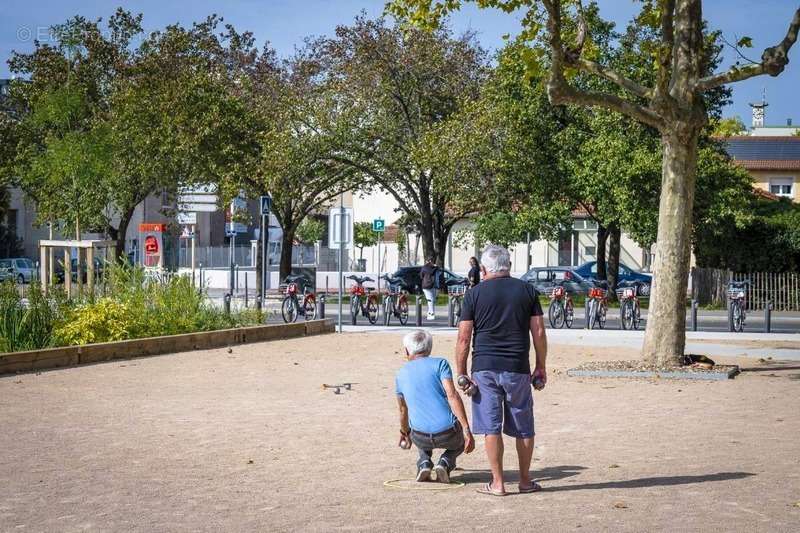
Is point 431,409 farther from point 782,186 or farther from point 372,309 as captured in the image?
point 782,186

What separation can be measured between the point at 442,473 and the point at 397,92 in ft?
114

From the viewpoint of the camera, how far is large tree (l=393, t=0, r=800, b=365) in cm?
1609

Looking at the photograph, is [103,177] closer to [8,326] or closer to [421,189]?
[421,189]

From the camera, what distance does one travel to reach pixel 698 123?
16.6 metres

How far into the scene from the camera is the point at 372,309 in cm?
3047

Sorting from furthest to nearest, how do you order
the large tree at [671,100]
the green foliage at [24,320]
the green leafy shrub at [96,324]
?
the green leafy shrub at [96,324] < the green foliage at [24,320] < the large tree at [671,100]

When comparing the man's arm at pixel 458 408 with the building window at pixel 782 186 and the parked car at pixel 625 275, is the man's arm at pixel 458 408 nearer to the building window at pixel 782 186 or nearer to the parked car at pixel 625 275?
the parked car at pixel 625 275

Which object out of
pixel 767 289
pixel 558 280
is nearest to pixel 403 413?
pixel 767 289

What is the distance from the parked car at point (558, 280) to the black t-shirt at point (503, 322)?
125 ft

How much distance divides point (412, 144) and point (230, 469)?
31951 mm

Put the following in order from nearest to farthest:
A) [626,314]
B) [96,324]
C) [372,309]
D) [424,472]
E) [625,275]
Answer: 1. [424,472]
2. [96,324]
3. [626,314]
4. [372,309]
5. [625,275]

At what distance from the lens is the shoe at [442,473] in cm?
838

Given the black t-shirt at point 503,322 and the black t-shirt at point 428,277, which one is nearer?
the black t-shirt at point 503,322

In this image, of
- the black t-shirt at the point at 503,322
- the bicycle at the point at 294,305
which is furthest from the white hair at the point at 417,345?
the bicycle at the point at 294,305
